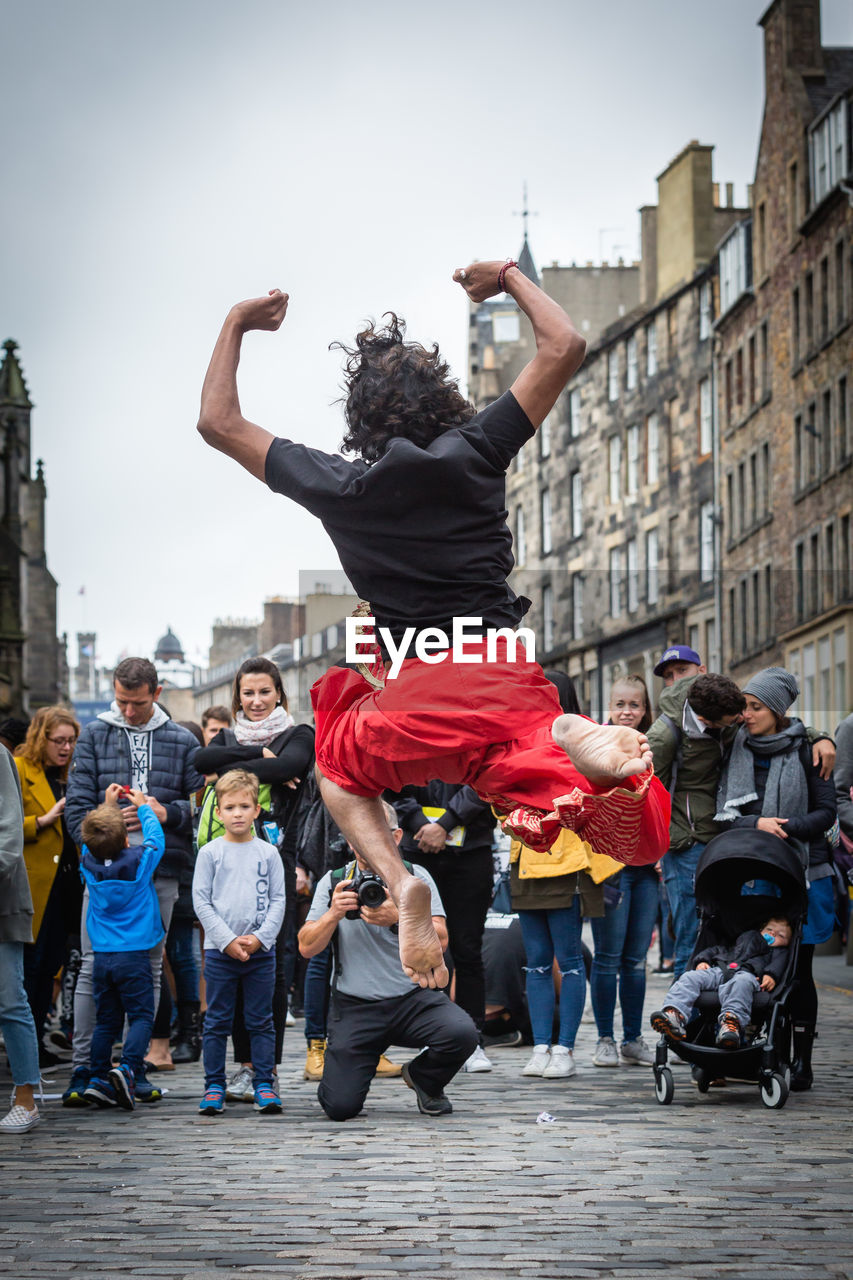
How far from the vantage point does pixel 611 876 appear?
11.0m

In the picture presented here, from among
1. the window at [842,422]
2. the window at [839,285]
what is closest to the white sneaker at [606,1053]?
the window at [842,422]

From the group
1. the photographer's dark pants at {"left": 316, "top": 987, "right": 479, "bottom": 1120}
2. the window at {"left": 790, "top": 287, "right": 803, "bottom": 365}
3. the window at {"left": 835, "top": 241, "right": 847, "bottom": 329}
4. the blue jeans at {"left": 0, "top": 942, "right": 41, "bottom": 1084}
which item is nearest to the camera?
the blue jeans at {"left": 0, "top": 942, "right": 41, "bottom": 1084}

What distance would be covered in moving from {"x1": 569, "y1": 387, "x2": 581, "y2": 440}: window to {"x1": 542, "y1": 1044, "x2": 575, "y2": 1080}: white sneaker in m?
54.8

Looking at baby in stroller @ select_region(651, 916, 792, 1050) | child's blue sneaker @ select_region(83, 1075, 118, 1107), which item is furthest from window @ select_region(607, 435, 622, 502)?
child's blue sneaker @ select_region(83, 1075, 118, 1107)

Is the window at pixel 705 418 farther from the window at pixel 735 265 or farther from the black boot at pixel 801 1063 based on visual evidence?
the black boot at pixel 801 1063

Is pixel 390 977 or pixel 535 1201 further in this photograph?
pixel 390 977

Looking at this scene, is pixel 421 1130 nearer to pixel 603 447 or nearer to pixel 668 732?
pixel 668 732

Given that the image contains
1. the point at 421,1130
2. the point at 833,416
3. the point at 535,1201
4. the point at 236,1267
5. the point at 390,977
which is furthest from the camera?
the point at 833,416

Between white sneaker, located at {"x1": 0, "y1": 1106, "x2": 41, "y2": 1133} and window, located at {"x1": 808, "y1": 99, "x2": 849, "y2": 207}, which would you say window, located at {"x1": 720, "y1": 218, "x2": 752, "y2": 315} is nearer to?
window, located at {"x1": 808, "y1": 99, "x2": 849, "y2": 207}

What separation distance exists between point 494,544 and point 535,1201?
3003mm

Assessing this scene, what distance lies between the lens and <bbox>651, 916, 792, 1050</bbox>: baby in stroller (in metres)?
9.49

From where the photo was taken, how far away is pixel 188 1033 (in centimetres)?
1184

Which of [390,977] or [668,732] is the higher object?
[668,732]

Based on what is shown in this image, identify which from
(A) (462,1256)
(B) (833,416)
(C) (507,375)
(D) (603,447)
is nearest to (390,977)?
(A) (462,1256)
